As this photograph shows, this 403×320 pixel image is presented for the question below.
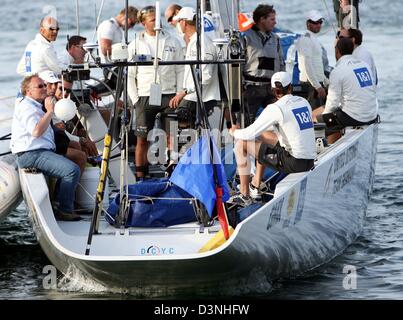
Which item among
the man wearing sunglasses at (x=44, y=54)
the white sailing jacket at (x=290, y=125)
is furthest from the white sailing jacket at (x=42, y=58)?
the white sailing jacket at (x=290, y=125)

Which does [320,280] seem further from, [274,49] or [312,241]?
[274,49]

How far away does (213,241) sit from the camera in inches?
385

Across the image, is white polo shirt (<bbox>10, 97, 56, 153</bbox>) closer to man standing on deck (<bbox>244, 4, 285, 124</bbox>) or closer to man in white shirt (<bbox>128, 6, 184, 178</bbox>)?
man in white shirt (<bbox>128, 6, 184, 178</bbox>)

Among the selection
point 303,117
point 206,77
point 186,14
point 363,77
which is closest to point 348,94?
point 363,77

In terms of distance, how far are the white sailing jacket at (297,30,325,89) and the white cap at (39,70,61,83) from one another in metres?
2.96

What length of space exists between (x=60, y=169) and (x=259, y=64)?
2453 mm

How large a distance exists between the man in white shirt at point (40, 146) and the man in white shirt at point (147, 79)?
1248mm

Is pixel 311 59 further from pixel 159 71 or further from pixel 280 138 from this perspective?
pixel 280 138

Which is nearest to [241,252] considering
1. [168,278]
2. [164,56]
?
[168,278]

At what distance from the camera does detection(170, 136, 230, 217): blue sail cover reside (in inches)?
388

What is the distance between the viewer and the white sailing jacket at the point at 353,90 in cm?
1223

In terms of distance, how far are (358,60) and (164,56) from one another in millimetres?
1721

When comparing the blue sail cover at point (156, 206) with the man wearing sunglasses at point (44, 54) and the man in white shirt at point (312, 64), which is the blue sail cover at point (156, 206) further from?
the man in white shirt at point (312, 64)

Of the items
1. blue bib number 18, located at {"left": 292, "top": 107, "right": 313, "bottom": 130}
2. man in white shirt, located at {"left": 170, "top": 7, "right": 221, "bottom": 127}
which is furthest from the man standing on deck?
blue bib number 18, located at {"left": 292, "top": 107, "right": 313, "bottom": 130}
